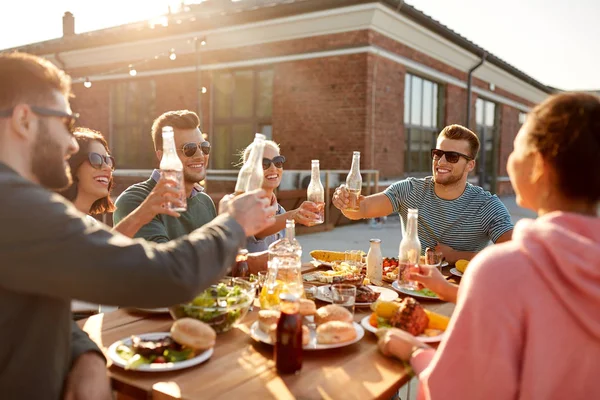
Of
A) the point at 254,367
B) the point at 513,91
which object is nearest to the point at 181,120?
the point at 254,367

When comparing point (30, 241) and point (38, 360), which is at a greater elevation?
point (30, 241)

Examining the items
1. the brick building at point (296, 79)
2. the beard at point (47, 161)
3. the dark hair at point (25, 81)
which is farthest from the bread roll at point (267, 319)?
the brick building at point (296, 79)

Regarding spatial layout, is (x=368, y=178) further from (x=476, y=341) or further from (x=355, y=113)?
(x=476, y=341)

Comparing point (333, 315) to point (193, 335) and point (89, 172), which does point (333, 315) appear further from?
point (89, 172)

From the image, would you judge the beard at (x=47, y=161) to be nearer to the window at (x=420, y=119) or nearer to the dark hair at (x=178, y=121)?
the dark hair at (x=178, y=121)

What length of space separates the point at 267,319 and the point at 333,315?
0.87 feet

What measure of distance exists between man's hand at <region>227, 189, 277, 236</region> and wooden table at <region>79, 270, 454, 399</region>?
0.46m

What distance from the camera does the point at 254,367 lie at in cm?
161

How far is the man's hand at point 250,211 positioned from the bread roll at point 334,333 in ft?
1.64

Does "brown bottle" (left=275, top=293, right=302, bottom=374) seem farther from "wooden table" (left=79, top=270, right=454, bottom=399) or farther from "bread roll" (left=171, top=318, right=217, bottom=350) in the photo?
"bread roll" (left=171, top=318, right=217, bottom=350)

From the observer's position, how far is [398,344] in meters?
1.69

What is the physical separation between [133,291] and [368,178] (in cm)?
982

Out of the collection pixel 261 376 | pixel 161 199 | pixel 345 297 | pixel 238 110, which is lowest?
pixel 261 376

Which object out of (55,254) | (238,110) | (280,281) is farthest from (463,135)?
(238,110)
